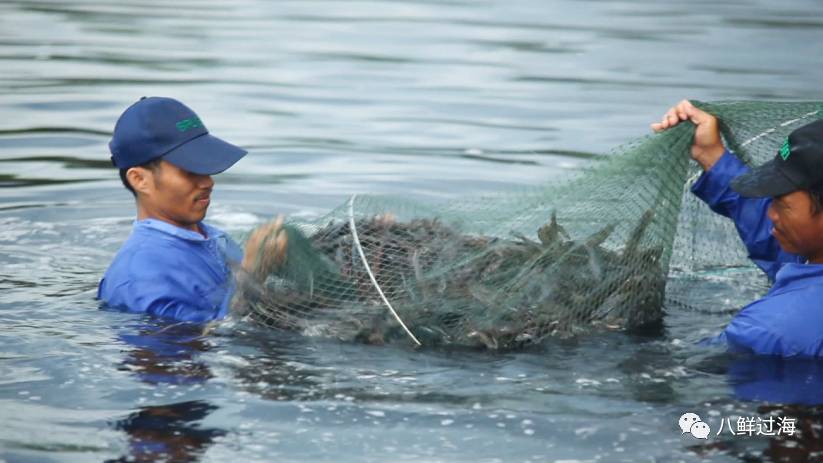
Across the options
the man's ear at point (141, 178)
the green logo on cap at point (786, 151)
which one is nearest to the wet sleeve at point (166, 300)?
the man's ear at point (141, 178)

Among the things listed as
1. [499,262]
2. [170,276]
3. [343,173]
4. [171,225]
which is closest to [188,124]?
[171,225]

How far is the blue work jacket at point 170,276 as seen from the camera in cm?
661

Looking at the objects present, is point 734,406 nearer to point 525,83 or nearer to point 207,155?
point 207,155

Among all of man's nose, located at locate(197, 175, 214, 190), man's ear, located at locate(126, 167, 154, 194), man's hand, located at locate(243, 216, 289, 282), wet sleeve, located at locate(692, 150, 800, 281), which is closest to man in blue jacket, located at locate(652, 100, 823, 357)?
wet sleeve, located at locate(692, 150, 800, 281)

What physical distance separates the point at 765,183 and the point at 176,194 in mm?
2673

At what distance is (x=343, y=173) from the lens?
441 inches

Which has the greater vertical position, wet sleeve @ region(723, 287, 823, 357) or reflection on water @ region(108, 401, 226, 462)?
wet sleeve @ region(723, 287, 823, 357)

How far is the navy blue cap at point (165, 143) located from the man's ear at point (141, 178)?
0.03 m

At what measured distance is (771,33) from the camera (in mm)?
18406

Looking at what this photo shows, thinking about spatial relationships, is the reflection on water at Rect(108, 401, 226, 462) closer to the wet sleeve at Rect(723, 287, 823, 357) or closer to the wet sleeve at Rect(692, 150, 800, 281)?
the wet sleeve at Rect(723, 287, 823, 357)

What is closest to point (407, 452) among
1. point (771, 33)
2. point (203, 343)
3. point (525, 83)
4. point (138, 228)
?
point (203, 343)

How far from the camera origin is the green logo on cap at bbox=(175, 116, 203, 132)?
672 cm

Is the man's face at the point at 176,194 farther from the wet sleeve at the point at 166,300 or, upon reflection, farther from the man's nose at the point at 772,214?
the man's nose at the point at 772,214

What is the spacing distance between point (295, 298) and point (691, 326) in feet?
6.45
